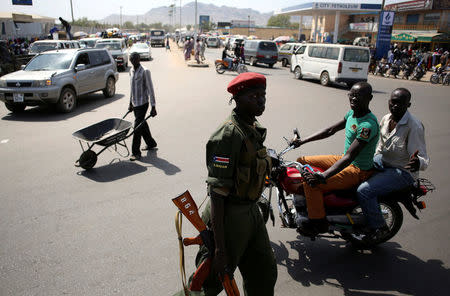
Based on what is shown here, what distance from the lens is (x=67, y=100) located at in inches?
376

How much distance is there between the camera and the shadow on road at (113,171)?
5188mm

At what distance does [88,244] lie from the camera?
347cm

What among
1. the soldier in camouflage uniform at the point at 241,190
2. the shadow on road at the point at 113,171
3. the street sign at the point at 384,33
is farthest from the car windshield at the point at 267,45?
the soldier in camouflage uniform at the point at 241,190

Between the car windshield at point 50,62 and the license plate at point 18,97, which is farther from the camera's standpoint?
the car windshield at point 50,62

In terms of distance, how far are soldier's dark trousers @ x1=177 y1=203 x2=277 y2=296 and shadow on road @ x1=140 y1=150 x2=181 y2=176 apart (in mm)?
3371

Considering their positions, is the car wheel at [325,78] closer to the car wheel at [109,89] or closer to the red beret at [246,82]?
the car wheel at [109,89]

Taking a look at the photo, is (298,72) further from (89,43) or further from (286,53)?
(89,43)

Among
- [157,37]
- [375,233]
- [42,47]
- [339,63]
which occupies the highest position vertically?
[157,37]

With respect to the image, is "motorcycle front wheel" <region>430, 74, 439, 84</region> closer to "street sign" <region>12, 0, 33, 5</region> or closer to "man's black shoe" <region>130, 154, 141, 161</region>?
"man's black shoe" <region>130, 154, 141, 161</region>

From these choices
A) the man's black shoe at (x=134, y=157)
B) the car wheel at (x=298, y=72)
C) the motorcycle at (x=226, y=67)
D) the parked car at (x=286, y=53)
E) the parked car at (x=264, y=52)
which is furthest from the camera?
the parked car at (x=286, y=53)

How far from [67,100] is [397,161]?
8989mm

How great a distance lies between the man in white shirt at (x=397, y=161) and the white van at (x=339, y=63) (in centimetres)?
1221

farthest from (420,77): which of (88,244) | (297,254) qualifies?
(88,244)

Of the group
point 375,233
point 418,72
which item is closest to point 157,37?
point 418,72
